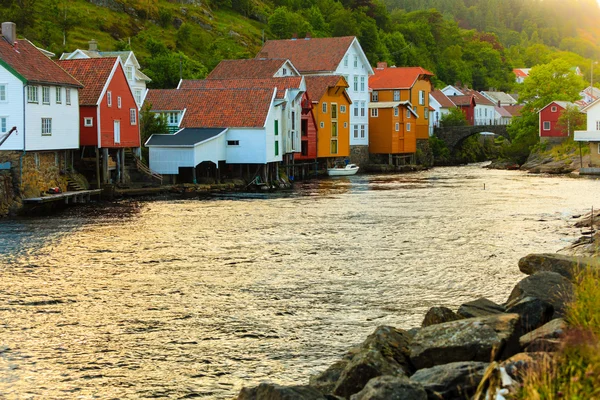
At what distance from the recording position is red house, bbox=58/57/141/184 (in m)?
51.7

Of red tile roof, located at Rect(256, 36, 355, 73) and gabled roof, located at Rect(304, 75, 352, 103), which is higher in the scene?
red tile roof, located at Rect(256, 36, 355, 73)

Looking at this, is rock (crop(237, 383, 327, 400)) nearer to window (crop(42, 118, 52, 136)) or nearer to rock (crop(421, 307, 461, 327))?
rock (crop(421, 307, 461, 327))

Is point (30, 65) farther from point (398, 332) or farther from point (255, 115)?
point (398, 332)

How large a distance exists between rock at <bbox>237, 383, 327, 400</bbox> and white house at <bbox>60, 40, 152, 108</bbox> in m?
57.8

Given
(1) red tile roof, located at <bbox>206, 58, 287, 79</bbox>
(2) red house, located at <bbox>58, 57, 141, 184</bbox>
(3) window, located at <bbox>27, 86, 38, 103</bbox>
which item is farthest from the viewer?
(1) red tile roof, located at <bbox>206, 58, 287, 79</bbox>

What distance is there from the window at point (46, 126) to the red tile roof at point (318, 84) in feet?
110

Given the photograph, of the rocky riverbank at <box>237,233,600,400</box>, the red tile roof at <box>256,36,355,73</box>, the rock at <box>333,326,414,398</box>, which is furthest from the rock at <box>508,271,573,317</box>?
the red tile roof at <box>256,36,355,73</box>

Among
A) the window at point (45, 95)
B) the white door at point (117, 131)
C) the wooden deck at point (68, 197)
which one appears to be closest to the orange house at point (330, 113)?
the white door at point (117, 131)

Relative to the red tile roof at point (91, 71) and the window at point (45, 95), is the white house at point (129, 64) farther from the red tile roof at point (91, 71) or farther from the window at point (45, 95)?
the window at point (45, 95)

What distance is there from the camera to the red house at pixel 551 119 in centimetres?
8733

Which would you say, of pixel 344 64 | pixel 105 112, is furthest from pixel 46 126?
pixel 344 64

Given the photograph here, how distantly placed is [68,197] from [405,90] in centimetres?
5730

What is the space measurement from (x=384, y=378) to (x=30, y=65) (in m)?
39.8

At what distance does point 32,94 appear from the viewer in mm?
45281
